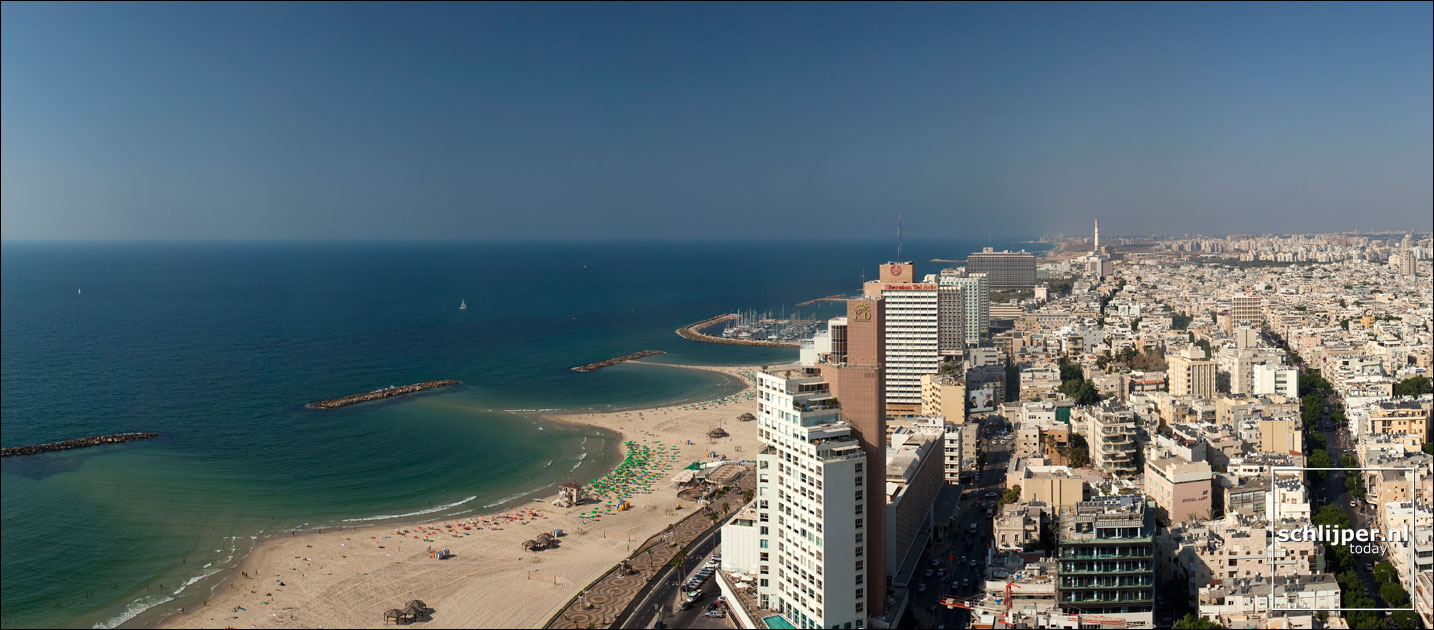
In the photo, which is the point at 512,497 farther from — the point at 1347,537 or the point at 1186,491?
the point at 1347,537

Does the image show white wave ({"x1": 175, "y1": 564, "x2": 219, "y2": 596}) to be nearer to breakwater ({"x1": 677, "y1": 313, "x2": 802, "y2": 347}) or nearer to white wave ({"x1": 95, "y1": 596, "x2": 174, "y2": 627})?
white wave ({"x1": 95, "y1": 596, "x2": 174, "y2": 627})

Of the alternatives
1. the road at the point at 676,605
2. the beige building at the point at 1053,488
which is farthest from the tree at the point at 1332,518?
the road at the point at 676,605

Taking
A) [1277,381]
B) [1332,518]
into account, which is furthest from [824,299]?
[1332,518]

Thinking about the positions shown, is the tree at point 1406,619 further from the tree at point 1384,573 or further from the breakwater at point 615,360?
the breakwater at point 615,360

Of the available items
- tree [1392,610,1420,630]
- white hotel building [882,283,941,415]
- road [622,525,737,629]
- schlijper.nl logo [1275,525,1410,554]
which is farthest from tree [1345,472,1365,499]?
road [622,525,737,629]

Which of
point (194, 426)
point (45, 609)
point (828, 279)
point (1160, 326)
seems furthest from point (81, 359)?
point (828, 279)

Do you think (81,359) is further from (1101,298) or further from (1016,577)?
(1101,298)

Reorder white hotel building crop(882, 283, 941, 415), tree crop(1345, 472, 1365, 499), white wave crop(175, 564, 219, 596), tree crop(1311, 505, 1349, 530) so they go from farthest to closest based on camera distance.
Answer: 1. white hotel building crop(882, 283, 941, 415)
2. tree crop(1345, 472, 1365, 499)
3. tree crop(1311, 505, 1349, 530)
4. white wave crop(175, 564, 219, 596)
